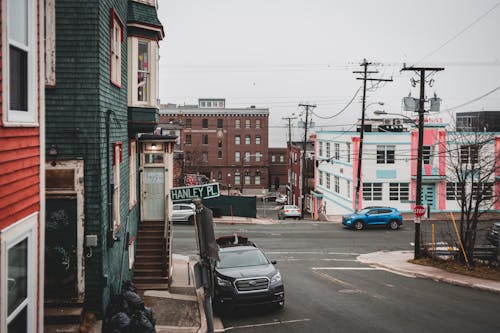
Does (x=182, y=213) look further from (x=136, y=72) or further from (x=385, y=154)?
(x=136, y=72)

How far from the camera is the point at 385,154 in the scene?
160ft

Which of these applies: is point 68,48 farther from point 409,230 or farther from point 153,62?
point 409,230

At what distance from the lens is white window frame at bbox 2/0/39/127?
19.7 feet

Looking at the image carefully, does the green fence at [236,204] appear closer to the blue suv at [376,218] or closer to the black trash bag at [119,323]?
the blue suv at [376,218]

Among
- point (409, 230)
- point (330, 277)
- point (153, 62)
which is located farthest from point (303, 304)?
point (409, 230)

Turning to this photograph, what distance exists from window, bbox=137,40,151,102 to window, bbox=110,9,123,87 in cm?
204

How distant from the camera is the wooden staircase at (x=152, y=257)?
678 inches

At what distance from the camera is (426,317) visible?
13875 mm

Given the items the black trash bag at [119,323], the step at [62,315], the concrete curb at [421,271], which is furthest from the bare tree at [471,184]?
the step at [62,315]

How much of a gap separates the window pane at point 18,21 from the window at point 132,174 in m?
10.3

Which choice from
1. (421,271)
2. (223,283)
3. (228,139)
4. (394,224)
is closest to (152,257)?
(223,283)

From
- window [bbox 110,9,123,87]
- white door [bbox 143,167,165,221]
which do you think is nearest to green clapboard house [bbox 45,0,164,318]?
window [bbox 110,9,123,87]

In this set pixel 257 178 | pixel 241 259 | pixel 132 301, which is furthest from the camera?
pixel 257 178

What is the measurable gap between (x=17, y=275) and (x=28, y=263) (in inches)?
14.1
